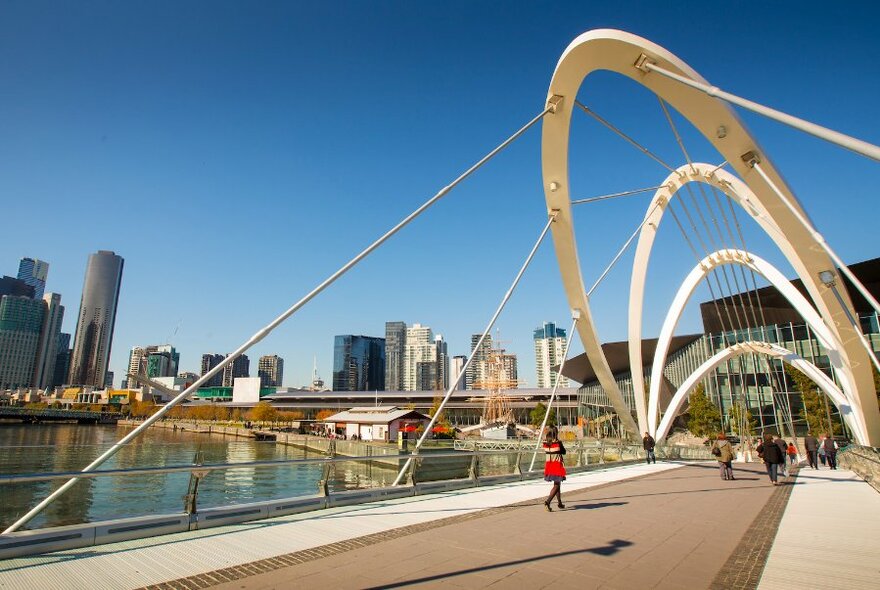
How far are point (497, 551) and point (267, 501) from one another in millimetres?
3659

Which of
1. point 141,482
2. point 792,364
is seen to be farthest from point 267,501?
point 792,364

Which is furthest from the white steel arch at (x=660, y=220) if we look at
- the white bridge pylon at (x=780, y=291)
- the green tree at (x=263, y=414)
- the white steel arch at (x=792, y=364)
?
the green tree at (x=263, y=414)

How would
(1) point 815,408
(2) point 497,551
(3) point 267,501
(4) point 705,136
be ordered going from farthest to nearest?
(1) point 815,408
(4) point 705,136
(3) point 267,501
(2) point 497,551

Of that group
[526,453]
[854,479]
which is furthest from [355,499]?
[854,479]

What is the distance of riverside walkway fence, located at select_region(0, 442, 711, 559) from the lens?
5.31 metres

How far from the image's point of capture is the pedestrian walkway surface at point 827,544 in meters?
5.17

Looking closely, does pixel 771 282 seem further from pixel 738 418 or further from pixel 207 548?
pixel 207 548

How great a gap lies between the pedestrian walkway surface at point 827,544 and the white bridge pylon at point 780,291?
33.5 ft

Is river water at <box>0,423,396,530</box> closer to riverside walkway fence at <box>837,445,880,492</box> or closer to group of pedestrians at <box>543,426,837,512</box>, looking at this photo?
group of pedestrians at <box>543,426,837,512</box>

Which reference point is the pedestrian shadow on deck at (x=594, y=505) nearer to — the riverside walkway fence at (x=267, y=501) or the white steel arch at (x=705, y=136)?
the riverside walkway fence at (x=267, y=501)

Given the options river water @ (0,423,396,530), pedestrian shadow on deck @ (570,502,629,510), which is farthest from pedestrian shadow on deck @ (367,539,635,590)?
river water @ (0,423,396,530)

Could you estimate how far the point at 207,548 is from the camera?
5582 millimetres

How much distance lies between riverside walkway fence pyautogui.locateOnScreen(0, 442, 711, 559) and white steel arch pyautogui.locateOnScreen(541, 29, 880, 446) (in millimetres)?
7504

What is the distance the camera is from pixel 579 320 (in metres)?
18.8
